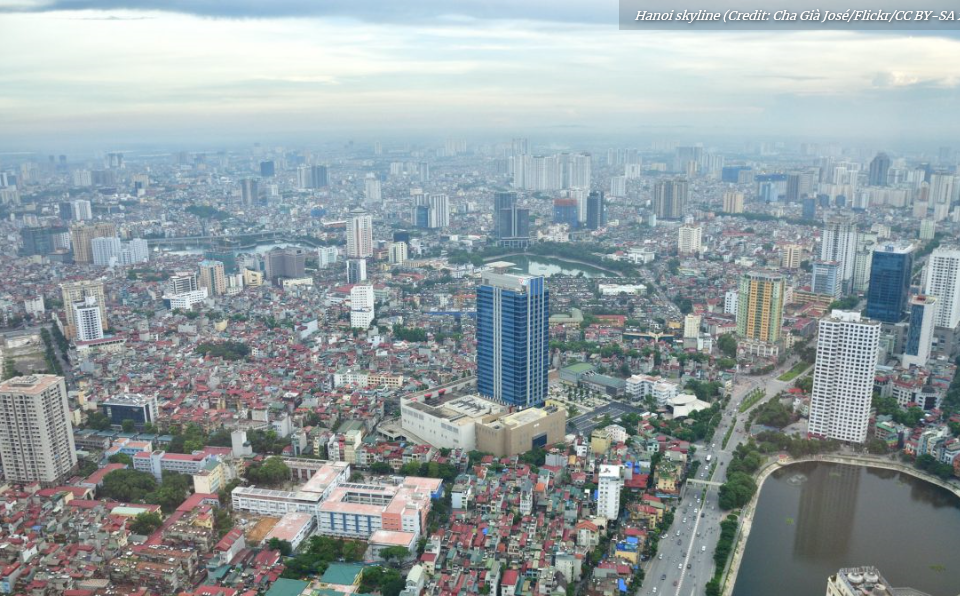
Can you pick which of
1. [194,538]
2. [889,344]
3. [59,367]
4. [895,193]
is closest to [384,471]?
[194,538]

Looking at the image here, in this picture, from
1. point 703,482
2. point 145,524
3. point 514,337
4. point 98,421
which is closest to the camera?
point 145,524

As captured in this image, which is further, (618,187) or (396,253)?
(618,187)

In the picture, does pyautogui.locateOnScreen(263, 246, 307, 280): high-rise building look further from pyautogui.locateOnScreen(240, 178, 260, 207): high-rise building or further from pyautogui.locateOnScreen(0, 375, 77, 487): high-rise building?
pyautogui.locateOnScreen(240, 178, 260, 207): high-rise building

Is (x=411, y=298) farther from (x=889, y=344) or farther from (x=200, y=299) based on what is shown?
(x=889, y=344)

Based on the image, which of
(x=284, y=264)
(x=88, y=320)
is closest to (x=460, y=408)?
(x=88, y=320)

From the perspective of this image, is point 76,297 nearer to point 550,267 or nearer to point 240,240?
point 240,240

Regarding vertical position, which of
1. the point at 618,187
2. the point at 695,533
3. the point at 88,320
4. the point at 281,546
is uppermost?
the point at 618,187

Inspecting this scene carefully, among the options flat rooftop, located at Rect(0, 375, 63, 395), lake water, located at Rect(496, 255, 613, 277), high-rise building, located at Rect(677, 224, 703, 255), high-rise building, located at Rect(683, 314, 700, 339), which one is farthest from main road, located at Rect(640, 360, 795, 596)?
high-rise building, located at Rect(677, 224, 703, 255)
